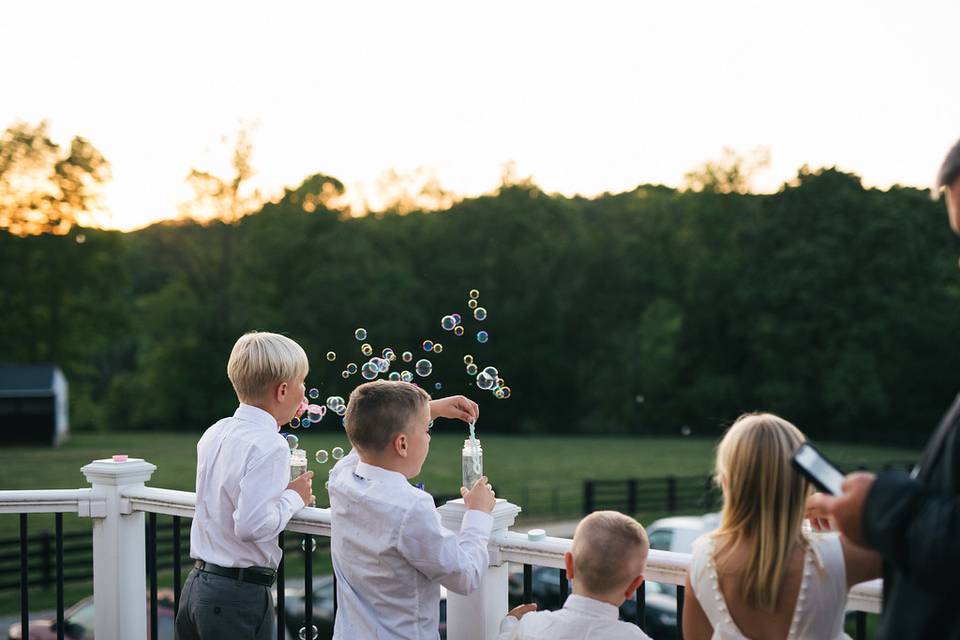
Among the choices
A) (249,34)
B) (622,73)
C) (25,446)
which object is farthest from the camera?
(622,73)

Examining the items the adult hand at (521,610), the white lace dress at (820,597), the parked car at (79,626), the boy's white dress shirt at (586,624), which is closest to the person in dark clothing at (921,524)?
the white lace dress at (820,597)

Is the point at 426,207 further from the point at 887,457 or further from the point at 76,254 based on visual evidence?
the point at 887,457

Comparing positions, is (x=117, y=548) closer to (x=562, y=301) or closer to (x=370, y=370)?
(x=370, y=370)

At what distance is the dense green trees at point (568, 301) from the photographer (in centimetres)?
4025

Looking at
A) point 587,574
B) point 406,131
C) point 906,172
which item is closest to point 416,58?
point 406,131

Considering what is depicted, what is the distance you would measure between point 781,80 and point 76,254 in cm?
3172

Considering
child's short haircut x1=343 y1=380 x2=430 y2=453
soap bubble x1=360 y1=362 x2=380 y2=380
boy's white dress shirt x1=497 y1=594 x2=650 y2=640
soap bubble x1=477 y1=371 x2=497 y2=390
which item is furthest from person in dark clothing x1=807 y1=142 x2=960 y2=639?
soap bubble x1=360 y1=362 x2=380 y2=380

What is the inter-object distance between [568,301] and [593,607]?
46.8 metres

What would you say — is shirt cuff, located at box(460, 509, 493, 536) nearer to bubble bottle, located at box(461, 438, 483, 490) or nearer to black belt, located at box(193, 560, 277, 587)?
bubble bottle, located at box(461, 438, 483, 490)

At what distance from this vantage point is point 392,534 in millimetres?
2836

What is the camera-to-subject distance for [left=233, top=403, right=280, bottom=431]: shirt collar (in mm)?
3354

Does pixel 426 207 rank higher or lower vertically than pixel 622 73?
lower

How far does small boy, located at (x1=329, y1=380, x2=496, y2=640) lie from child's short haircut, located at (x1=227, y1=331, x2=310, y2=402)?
524mm

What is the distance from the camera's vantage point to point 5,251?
40719 mm
